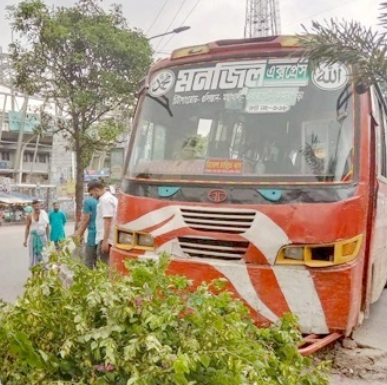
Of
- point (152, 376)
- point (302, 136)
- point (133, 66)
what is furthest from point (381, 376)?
point (133, 66)

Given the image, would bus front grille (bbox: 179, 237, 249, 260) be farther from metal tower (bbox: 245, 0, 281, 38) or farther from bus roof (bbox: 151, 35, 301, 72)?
metal tower (bbox: 245, 0, 281, 38)

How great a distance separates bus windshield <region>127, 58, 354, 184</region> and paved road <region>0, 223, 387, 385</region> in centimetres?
169

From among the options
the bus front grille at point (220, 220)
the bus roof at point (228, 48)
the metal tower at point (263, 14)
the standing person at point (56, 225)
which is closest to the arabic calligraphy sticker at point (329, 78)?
the bus roof at point (228, 48)

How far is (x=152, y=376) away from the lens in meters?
2.10

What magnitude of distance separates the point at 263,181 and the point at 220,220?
48 cm

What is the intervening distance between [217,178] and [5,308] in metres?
2.25

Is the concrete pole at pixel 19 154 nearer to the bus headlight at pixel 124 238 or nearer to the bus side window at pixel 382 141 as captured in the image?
the bus headlight at pixel 124 238

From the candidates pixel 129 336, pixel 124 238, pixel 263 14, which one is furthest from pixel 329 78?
pixel 263 14

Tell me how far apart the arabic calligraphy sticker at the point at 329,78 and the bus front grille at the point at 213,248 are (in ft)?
4.97

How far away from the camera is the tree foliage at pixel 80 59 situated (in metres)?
10.9

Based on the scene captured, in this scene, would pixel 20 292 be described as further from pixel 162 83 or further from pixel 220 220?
pixel 220 220

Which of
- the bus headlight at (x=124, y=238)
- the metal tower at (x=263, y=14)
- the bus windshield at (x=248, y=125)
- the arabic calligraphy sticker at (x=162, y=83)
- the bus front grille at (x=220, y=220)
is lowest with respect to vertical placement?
the bus headlight at (x=124, y=238)

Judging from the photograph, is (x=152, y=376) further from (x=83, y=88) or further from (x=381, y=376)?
(x=83, y=88)

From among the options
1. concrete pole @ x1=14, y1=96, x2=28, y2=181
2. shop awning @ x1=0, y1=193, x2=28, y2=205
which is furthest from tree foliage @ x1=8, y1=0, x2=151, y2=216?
concrete pole @ x1=14, y1=96, x2=28, y2=181
